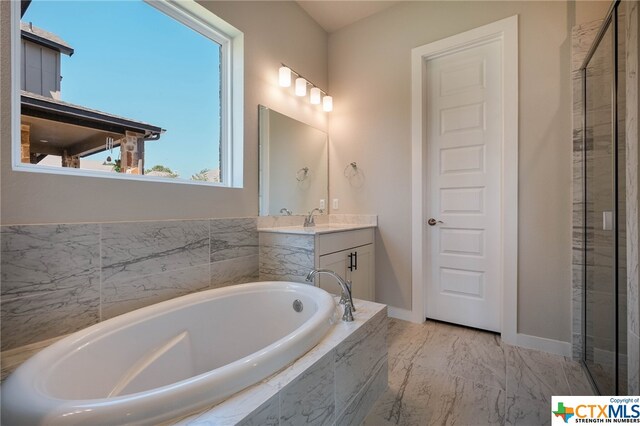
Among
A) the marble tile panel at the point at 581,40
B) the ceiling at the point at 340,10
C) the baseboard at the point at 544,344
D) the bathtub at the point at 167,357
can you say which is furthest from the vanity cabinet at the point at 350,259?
the ceiling at the point at 340,10

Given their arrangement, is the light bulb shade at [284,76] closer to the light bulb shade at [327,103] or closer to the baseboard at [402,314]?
the light bulb shade at [327,103]

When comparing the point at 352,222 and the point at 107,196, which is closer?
the point at 107,196

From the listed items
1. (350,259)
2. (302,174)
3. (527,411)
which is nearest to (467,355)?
(527,411)

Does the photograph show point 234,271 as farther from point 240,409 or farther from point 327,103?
point 327,103

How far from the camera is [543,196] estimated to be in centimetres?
195

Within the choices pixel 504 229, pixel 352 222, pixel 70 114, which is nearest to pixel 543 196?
pixel 504 229

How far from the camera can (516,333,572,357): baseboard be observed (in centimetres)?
187

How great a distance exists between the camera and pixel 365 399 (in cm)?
134

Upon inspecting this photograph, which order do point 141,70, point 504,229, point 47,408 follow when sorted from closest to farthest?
point 47,408 < point 141,70 < point 504,229

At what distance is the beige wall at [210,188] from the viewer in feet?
3.71

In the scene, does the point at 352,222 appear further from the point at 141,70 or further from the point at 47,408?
the point at 47,408

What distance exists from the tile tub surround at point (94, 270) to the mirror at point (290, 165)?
1.83ft

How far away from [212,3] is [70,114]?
3.72 feet

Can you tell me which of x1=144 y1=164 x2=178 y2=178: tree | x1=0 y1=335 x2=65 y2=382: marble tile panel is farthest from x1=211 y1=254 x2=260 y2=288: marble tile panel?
x1=0 y1=335 x2=65 y2=382: marble tile panel
